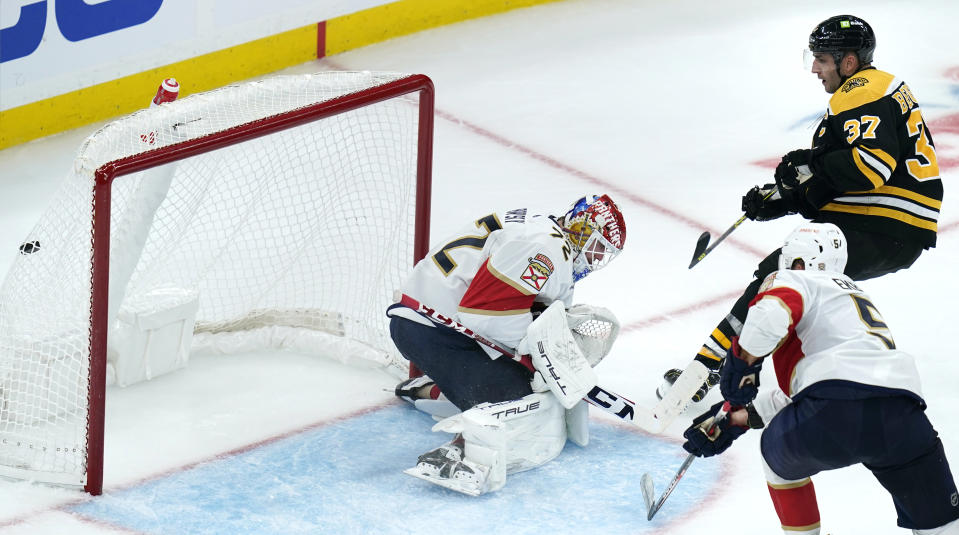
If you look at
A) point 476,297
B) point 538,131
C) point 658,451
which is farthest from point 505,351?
point 538,131

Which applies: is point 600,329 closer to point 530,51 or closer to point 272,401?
point 272,401

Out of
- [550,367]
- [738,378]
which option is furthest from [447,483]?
[738,378]

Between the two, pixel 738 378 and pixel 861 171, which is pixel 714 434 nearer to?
pixel 738 378

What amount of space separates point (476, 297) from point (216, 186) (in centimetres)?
87

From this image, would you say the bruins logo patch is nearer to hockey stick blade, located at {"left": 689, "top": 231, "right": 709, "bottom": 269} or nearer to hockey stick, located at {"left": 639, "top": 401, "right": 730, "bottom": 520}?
hockey stick blade, located at {"left": 689, "top": 231, "right": 709, "bottom": 269}

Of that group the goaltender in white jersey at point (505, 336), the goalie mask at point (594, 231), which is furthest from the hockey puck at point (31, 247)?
the goalie mask at point (594, 231)

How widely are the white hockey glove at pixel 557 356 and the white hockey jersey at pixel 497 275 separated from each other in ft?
0.18

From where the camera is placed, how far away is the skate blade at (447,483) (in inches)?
145

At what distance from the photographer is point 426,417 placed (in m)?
4.15

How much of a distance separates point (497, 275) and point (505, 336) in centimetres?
17

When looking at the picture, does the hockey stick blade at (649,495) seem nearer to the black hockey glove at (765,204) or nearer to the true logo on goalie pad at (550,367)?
the true logo on goalie pad at (550,367)

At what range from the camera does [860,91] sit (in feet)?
13.3

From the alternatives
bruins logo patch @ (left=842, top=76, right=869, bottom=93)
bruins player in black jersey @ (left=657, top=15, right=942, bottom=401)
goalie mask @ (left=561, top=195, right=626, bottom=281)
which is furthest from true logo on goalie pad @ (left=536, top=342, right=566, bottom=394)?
bruins logo patch @ (left=842, top=76, right=869, bottom=93)

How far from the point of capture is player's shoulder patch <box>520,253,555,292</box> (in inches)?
148
